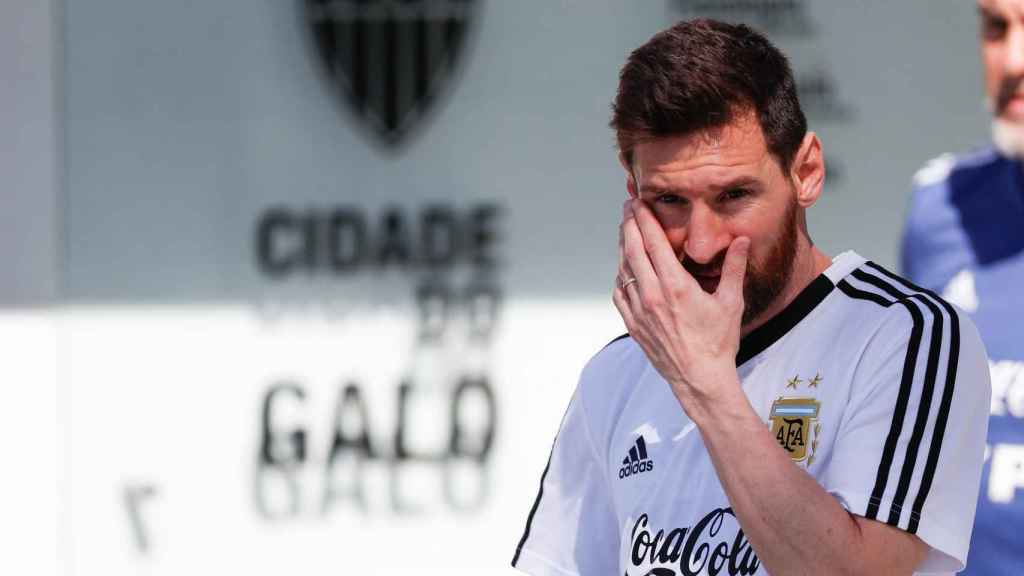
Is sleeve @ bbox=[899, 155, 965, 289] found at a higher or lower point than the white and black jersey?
higher

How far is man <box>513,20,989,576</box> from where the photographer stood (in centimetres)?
181

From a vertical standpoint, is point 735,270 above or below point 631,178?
below

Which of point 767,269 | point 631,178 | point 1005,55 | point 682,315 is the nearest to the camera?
point 682,315

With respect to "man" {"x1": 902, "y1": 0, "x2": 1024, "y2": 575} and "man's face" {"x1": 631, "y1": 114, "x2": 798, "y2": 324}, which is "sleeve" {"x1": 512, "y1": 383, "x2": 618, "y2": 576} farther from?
"man" {"x1": 902, "y1": 0, "x2": 1024, "y2": 575}

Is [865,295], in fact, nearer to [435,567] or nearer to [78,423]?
[435,567]

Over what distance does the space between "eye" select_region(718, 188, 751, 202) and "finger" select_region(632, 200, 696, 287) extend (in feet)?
0.30

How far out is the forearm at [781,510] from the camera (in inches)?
69.1

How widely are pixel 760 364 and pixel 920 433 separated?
29 centimetres

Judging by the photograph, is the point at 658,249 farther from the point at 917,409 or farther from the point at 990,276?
the point at 990,276

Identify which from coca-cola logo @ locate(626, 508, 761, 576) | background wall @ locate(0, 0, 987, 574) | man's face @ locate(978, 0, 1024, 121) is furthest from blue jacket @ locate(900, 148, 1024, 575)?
background wall @ locate(0, 0, 987, 574)

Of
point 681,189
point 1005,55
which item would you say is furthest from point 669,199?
point 1005,55

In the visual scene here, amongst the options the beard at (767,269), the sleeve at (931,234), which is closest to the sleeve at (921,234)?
the sleeve at (931,234)

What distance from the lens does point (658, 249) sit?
1998 millimetres

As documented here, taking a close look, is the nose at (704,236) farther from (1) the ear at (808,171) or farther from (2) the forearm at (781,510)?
(2) the forearm at (781,510)
